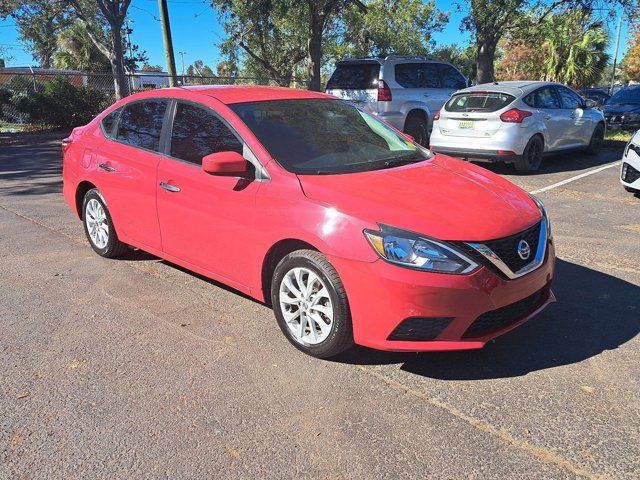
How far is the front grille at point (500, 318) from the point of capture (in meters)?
3.06

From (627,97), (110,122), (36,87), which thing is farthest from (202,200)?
(36,87)

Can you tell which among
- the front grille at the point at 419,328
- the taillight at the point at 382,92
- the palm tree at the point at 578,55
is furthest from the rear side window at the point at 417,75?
the palm tree at the point at 578,55

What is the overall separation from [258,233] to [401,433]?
1.55 m

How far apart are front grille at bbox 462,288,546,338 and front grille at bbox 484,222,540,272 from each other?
232mm

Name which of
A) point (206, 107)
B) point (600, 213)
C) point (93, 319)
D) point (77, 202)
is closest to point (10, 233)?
point (77, 202)

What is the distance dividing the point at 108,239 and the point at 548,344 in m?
3.90

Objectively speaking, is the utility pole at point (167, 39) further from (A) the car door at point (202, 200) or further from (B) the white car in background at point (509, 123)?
(A) the car door at point (202, 200)

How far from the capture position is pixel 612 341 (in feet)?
11.7

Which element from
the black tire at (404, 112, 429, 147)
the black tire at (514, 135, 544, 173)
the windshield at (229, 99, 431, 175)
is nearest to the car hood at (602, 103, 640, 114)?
the black tire at (404, 112, 429, 147)

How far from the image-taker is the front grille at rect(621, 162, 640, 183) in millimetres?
7363

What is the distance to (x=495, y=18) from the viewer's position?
50.8 ft

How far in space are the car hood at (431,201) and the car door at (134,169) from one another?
163cm

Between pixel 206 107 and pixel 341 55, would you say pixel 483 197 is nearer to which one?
pixel 206 107

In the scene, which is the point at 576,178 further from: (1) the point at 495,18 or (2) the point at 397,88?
(1) the point at 495,18
